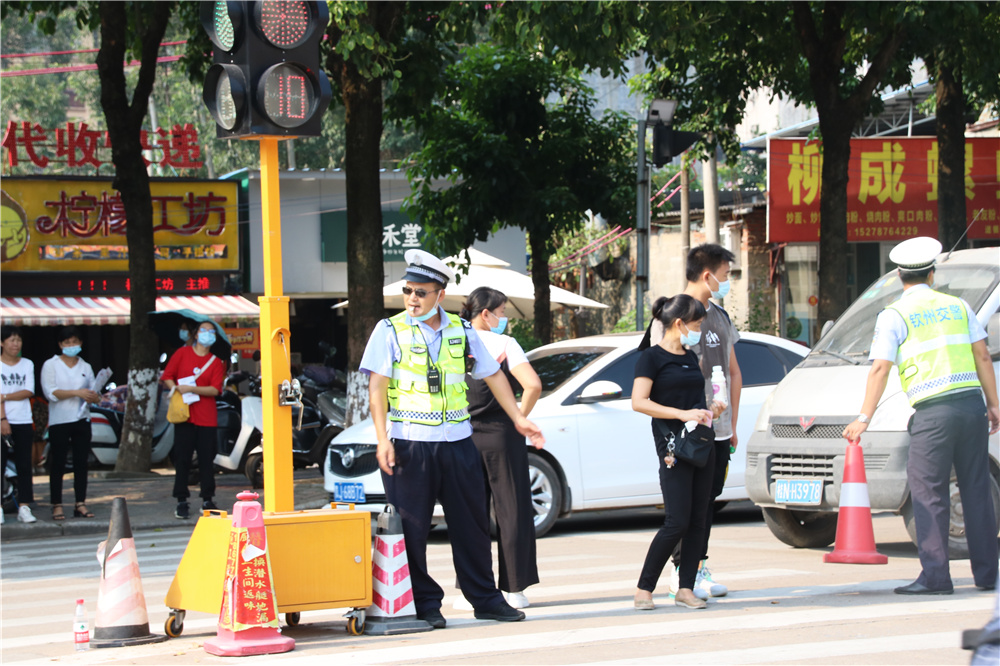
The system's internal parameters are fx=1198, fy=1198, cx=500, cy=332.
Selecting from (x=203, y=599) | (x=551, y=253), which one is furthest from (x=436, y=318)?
(x=551, y=253)

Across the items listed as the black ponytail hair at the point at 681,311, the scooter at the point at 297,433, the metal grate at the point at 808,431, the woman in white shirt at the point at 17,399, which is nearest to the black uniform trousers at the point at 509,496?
the black ponytail hair at the point at 681,311

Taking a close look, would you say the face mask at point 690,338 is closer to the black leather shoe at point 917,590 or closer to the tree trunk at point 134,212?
the black leather shoe at point 917,590

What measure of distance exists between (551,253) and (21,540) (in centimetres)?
938

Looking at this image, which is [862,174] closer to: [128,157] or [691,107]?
[691,107]

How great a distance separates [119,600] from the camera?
617 centimetres

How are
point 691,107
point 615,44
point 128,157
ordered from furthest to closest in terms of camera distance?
point 691,107, point 128,157, point 615,44

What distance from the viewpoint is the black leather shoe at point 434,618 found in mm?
6312

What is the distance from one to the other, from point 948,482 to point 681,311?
1.87 m

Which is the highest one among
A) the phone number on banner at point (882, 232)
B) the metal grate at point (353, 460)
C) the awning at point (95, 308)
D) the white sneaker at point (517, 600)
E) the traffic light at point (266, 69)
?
the phone number on banner at point (882, 232)

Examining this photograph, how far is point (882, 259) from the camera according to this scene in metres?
26.8

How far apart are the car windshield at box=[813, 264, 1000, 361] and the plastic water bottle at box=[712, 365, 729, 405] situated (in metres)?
2.29

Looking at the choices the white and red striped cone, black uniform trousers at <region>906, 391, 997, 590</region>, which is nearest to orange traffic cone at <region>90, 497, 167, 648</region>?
the white and red striped cone

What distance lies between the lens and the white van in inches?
319

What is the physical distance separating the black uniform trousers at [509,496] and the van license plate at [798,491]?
7.50ft
